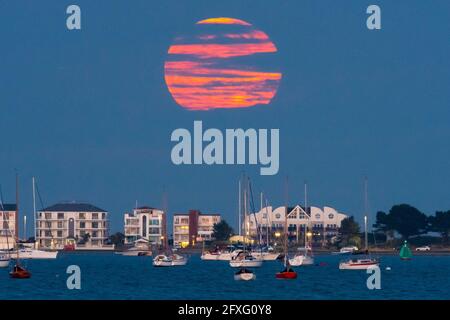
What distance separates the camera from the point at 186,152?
6481 centimetres

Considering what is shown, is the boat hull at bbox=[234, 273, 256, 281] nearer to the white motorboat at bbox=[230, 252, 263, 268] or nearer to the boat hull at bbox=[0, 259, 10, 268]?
the white motorboat at bbox=[230, 252, 263, 268]

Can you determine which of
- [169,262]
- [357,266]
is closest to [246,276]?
[357,266]

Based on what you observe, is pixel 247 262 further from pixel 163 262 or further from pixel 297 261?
pixel 163 262

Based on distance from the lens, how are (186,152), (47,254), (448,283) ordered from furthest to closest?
(47,254)
(448,283)
(186,152)

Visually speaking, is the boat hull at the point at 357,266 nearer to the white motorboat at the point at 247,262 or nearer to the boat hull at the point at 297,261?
the white motorboat at the point at 247,262

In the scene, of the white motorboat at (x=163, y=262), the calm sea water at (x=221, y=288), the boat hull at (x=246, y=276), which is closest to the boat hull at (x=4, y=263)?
the calm sea water at (x=221, y=288)

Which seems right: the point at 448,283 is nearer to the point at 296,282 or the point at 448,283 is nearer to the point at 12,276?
the point at 296,282

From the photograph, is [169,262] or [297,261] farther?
[297,261]

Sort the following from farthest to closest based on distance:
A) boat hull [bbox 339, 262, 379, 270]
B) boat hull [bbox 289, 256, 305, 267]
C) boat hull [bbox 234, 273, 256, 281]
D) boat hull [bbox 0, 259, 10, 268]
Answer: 1. boat hull [bbox 289, 256, 305, 267]
2. boat hull [bbox 339, 262, 379, 270]
3. boat hull [bbox 0, 259, 10, 268]
4. boat hull [bbox 234, 273, 256, 281]

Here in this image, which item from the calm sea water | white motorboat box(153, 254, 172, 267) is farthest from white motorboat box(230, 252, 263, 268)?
white motorboat box(153, 254, 172, 267)
